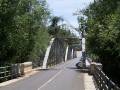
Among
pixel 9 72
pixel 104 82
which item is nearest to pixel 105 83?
pixel 104 82

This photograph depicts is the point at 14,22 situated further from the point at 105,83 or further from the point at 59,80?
the point at 105,83

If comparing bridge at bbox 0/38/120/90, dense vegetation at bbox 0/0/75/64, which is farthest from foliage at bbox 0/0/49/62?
bridge at bbox 0/38/120/90

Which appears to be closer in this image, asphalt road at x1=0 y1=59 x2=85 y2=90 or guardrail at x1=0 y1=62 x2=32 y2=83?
asphalt road at x1=0 y1=59 x2=85 y2=90

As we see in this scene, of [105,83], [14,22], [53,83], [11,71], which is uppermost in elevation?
[14,22]

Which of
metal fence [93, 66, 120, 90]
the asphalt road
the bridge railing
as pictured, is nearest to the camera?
metal fence [93, 66, 120, 90]

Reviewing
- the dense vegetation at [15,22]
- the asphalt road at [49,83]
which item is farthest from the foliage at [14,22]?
the asphalt road at [49,83]

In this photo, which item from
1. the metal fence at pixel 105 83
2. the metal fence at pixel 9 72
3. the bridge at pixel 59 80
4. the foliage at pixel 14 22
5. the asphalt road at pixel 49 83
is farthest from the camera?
the foliage at pixel 14 22

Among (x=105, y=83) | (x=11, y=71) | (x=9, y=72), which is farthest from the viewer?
(x=11, y=71)

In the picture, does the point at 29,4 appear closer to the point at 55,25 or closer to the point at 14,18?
the point at 14,18

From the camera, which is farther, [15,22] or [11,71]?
[15,22]

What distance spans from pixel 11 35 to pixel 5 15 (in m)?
2.11

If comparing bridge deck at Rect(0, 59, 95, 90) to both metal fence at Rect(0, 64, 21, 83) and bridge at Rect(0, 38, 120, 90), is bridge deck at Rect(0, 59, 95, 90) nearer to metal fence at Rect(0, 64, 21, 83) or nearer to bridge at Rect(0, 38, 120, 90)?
bridge at Rect(0, 38, 120, 90)

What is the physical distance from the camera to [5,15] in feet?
122

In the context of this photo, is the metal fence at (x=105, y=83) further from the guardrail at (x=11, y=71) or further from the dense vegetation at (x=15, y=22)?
the dense vegetation at (x=15, y=22)
